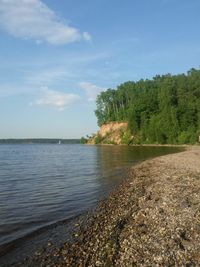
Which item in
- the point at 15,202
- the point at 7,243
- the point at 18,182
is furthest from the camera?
the point at 18,182

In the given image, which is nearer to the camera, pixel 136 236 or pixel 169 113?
pixel 136 236

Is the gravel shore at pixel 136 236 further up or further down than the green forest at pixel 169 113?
further down

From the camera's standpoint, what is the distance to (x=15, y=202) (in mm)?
21984

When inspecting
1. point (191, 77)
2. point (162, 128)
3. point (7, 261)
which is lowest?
point (7, 261)

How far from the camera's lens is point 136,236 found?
13234 mm

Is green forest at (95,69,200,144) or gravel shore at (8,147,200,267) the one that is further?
green forest at (95,69,200,144)

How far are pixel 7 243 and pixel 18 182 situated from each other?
17861mm

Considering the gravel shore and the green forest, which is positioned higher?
the green forest

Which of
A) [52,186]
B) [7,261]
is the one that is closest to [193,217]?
[7,261]

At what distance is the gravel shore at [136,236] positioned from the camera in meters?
11.1

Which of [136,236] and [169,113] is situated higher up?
[169,113]

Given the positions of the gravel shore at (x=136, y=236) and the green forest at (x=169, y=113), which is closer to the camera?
the gravel shore at (x=136, y=236)

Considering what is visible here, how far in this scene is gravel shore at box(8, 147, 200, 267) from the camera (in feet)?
36.4

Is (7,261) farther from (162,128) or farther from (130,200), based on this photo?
(162,128)
